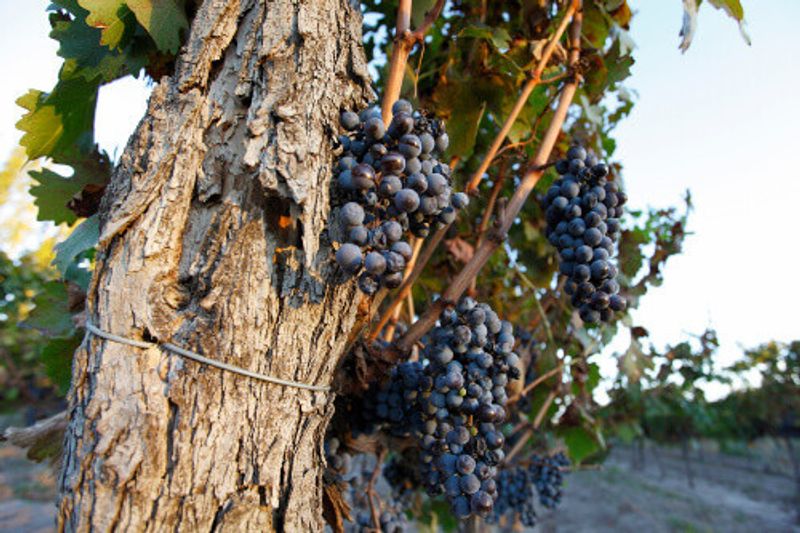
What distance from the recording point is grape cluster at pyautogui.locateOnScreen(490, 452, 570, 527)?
322 cm

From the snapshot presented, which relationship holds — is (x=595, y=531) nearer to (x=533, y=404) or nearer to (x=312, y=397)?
(x=533, y=404)

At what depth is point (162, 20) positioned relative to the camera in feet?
3.98

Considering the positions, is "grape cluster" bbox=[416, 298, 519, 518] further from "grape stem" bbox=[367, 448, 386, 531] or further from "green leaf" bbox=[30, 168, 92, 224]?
"green leaf" bbox=[30, 168, 92, 224]

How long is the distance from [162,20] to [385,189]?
0.74 meters

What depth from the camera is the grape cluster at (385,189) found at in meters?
0.98

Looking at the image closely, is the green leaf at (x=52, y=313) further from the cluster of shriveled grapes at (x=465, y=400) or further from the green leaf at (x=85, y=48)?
the cluster of shriveled grapes at (x=465, y=400)

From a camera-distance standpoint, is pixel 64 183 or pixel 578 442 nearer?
pixel 64 183

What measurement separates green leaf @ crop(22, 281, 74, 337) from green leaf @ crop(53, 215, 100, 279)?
0.37m

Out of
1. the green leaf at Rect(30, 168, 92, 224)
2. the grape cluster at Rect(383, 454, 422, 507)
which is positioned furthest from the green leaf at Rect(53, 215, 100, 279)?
the grape cluster at Rect(383, 454, 422, 507)

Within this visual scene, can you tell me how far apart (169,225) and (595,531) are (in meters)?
14.5

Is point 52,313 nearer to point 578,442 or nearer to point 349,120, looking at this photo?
point 349,120

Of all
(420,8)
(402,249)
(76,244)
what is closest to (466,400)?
(402,249)

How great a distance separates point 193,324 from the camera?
983mm

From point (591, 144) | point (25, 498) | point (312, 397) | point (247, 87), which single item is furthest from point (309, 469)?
point (25, 498)
